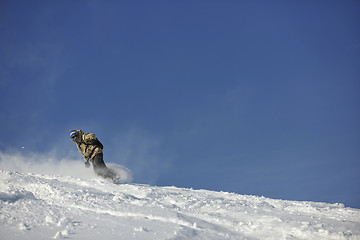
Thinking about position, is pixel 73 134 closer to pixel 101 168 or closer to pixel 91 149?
pixel 91 149

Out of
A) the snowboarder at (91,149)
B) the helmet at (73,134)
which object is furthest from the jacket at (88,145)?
the helmet at (73,134)

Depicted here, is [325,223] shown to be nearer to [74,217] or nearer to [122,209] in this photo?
[122,209]

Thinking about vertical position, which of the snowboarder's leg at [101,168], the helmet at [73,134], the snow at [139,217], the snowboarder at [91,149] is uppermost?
the helmet at [73,134]

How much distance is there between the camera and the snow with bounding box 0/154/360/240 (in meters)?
4.68

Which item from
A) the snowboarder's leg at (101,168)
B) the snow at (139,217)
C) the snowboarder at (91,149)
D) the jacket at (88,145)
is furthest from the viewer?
the jacket at (88,145)

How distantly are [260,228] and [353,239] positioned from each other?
1.57m

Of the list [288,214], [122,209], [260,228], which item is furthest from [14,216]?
[288,214]

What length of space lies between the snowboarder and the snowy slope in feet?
10.2

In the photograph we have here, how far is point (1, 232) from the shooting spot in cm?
436

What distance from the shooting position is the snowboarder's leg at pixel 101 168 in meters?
10.7

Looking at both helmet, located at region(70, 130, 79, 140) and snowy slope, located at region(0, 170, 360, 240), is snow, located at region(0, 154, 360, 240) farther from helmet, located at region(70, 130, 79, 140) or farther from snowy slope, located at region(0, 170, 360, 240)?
helmet, located at region(70, 130, 79, 140)

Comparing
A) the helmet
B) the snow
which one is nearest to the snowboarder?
the helmet

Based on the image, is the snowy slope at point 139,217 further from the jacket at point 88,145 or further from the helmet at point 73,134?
the helmet at point 73,134

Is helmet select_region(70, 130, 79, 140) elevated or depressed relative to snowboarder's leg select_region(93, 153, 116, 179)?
elevated
